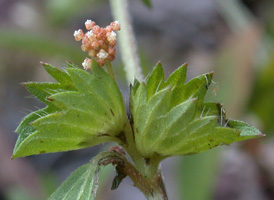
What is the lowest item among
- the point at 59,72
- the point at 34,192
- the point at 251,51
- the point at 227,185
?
the point at 227,185

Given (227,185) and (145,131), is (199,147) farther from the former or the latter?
(227,185)

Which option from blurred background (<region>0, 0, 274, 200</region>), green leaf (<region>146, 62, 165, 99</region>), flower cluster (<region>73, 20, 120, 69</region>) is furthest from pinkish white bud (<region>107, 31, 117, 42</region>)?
blurred background (<region>0, 0, 274, 200</region>)

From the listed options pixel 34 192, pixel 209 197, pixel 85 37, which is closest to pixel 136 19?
pixel 34 192

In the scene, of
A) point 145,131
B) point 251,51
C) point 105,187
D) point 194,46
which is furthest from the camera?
point 194,46

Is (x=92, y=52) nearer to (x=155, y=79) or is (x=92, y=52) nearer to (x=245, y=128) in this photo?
(x=155, y=79)

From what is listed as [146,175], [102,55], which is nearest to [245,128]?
[146,175]

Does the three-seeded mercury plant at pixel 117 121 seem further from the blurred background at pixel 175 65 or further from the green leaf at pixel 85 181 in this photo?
the blurred background at pixel 175 65
